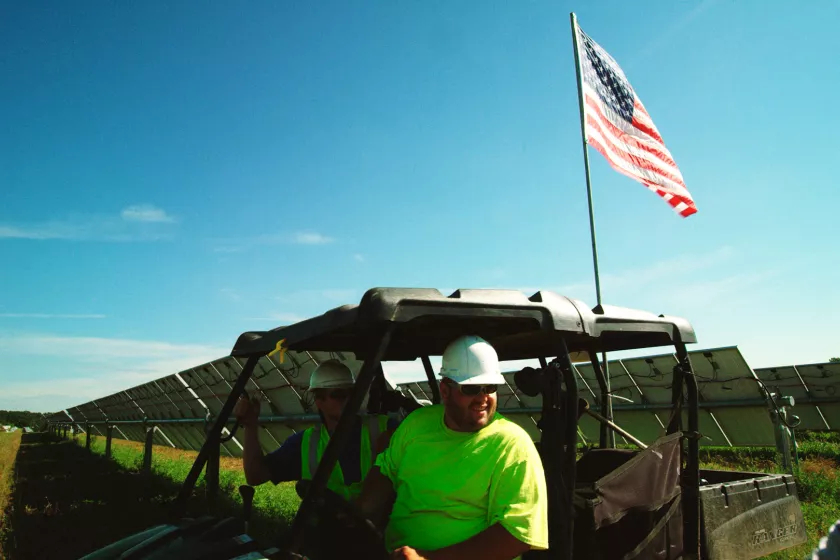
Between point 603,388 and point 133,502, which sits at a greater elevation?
point 603,388

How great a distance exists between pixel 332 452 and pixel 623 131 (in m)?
8.34

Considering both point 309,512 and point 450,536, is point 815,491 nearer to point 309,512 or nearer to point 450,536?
point 450,536

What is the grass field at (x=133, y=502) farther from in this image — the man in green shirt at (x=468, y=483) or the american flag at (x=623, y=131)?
the american flag at (x=623, y=131)

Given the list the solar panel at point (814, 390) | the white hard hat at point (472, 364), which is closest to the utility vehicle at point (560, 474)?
the white hard hat at point (472, 364)

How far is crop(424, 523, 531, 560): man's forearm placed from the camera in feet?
7.84

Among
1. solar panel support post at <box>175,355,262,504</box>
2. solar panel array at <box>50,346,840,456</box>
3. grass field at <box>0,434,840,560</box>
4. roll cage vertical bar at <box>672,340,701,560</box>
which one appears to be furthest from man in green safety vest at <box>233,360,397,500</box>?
solar panel array at <box>50,346,840,456</box>

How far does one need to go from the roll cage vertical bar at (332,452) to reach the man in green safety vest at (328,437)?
124cm

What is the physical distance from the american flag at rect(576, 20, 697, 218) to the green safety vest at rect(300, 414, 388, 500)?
5966mm

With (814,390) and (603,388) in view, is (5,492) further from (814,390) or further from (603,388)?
(814,390)

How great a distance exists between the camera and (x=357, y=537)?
236 centimetres

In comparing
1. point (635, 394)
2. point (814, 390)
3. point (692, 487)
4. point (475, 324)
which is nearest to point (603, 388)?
point (692, 487)

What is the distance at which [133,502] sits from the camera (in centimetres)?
1017

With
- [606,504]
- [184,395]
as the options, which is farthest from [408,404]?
[184,395]

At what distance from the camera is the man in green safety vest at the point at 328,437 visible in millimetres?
3617
